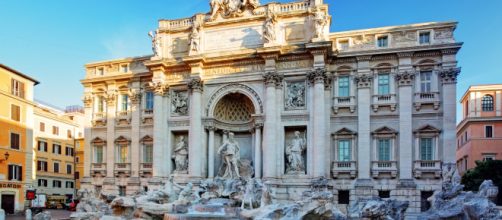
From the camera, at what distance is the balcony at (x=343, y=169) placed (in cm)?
2336

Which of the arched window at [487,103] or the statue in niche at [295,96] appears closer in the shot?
the statue in niche at [295,96]

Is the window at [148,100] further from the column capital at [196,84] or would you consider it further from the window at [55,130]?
the window at [55,130]

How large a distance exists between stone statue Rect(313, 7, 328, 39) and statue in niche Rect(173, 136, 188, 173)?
426 inches

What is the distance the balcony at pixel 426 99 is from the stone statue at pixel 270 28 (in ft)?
29.1

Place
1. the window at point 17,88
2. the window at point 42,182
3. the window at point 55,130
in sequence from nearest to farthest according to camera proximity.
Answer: the window at point 17,88 < the window at point 42,182 < the window at point 55,130

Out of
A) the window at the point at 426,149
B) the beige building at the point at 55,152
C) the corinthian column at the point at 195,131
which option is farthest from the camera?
the beige building at the point at 55,152

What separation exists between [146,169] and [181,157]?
3.03 m

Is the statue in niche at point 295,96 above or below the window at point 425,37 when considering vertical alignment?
below

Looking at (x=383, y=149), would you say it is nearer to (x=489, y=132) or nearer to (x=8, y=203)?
(x=489, y=132)

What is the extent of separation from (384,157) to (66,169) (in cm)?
3892

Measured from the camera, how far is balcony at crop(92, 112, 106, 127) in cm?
3006

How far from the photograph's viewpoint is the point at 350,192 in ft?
76.4

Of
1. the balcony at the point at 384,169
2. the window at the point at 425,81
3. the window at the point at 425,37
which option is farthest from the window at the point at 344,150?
the window at the point at 425,37

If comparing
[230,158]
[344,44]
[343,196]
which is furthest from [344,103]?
[230,158]
